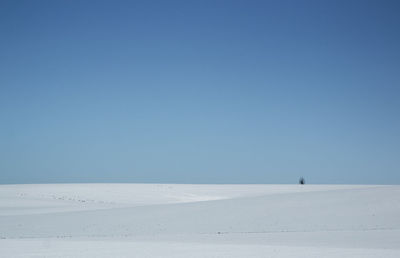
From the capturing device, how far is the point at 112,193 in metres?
40.2

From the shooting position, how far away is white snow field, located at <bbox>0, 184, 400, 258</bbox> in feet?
38.7

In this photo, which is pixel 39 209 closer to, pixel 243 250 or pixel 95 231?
pixel 95 231

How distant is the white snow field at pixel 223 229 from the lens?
38.7 ft

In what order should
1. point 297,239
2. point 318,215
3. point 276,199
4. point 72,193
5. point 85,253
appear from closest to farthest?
1. point 85,253
2. point 297,239
3. point 318,215
4. point 276,199
5. point 72,193

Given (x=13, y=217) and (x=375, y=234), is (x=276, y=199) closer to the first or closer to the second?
(x=375, y=234)

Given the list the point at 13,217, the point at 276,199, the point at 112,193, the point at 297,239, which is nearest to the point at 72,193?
the point at 112,193

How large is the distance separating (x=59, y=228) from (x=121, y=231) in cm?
295

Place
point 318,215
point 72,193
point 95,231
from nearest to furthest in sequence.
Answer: point 95,231 < point 318,215 < point 72,193

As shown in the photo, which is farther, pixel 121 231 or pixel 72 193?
pixel 72 193

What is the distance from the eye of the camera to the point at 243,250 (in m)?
11.9

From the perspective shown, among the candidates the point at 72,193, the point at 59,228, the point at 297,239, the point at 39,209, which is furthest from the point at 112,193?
the point at 297,239

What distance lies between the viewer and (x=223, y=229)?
61.1 feet

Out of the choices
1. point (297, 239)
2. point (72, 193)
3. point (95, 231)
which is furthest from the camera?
point (72, 193)

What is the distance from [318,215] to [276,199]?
16.3 feet
